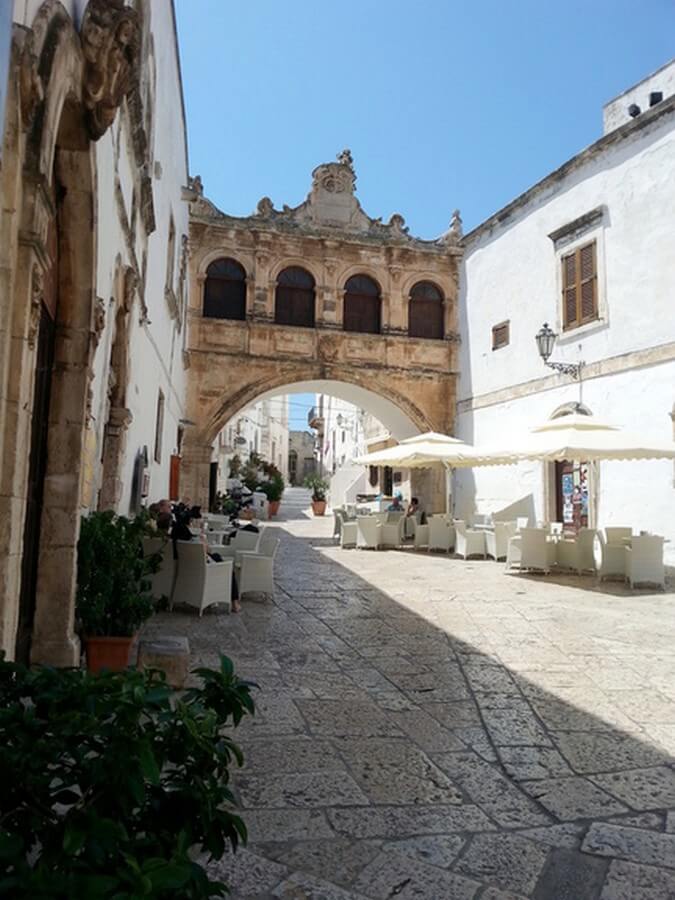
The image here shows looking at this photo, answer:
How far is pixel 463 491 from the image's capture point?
17406 mm

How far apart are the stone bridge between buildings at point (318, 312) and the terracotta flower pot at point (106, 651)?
1210cm

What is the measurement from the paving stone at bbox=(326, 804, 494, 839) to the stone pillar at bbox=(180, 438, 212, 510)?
1397 cm

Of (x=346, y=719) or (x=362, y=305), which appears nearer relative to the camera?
(x=346, y=719)

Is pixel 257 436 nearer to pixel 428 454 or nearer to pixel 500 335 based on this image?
pixel 500 335

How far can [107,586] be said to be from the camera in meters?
4.38

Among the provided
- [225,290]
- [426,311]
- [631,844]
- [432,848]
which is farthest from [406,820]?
[426,311]

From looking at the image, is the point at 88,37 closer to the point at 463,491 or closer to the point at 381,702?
the point at 381,702

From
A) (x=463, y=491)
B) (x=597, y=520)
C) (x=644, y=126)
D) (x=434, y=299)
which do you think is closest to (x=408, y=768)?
(x=597, y=520)

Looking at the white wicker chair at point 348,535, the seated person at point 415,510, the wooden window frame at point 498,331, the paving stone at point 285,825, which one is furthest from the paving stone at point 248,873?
the wooden window frame at point 498,331

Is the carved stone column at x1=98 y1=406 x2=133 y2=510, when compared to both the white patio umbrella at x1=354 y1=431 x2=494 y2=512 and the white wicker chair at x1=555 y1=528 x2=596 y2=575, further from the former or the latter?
the white wicker chair at x1=555 y1=528 x2=596 y2=575

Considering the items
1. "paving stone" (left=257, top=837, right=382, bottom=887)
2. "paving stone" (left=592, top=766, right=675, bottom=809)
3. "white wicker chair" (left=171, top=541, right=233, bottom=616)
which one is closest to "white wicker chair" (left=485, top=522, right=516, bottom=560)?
"white wicker chair" (left=171, top=541, right=233, bottom=616)

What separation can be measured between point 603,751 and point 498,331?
1410 centimetres

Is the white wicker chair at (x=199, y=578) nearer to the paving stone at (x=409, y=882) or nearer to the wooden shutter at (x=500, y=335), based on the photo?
the paving stone at (x=409, y=882)

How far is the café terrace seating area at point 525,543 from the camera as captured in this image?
9.13m
